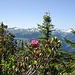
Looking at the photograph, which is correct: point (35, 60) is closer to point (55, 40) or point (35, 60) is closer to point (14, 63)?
point (55, 40)

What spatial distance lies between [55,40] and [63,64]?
7.84m

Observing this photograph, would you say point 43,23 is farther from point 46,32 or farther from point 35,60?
point 35,60

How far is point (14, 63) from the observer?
6.43 metres

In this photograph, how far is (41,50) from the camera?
5504 millimetres

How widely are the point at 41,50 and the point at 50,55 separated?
447mm

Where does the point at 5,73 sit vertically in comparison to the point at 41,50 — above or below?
below

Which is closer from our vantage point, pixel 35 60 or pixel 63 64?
pixel 35 60

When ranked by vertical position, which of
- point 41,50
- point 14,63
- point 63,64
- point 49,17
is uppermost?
point 49,17

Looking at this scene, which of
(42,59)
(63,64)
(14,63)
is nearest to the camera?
(42,59)

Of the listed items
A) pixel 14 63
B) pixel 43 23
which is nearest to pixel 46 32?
pixel 43 23

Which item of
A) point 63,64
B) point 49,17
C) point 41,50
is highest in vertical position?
point 49,17

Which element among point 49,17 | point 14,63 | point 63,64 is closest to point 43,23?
point 49,17

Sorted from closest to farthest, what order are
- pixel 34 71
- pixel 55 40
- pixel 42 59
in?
pixel 34 71
pixel 42 59
pixel 55 40

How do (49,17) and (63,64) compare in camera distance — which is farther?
(49,17)
